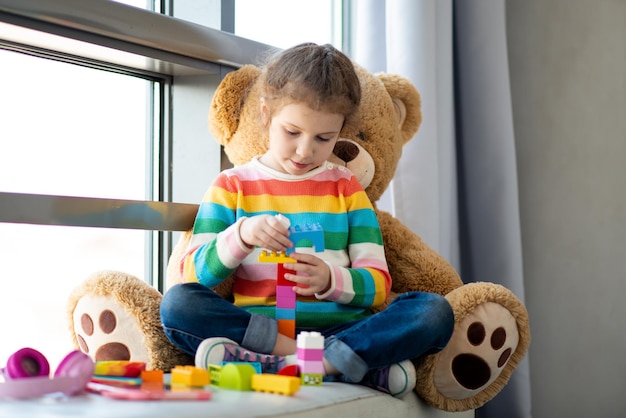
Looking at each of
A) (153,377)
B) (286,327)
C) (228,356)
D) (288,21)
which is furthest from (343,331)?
(288,21)

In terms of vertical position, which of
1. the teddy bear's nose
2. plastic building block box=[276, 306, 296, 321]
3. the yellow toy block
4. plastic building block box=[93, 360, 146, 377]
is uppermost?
the teddy bear's nose

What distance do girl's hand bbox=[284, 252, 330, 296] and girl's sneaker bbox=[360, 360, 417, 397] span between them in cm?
16

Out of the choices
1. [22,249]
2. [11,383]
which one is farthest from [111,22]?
[11,383]

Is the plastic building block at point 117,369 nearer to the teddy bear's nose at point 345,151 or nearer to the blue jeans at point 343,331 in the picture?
the blue jeans at point 343,331

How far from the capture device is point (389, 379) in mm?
1195

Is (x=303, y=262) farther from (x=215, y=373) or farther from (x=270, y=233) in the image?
(x=215, y=373)

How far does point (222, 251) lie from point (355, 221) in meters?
0.27

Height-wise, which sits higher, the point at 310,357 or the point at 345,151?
the point at 345,151

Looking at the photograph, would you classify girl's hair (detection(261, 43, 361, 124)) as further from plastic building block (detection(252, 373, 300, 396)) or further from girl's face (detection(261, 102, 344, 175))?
plastic building block (detection(252, 373, 300, 396))

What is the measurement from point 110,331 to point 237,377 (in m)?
0.35

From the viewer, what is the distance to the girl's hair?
134 cm

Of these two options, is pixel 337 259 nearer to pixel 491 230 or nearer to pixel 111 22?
pixel 111 22

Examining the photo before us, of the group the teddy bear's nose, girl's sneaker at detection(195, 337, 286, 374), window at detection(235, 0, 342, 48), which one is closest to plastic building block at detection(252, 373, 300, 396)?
girl's sneaker at detection(195, 337, 286, 374)

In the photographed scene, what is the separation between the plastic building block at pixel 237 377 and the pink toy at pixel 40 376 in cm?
17
